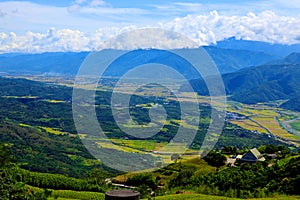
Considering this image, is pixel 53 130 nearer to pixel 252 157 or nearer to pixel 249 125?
pixel 249 125

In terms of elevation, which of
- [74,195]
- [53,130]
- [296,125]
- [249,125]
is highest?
[74,195]

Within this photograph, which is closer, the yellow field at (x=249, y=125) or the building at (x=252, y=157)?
the building at (x=252, y=157)

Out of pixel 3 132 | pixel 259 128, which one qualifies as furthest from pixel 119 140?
pixel 259 128

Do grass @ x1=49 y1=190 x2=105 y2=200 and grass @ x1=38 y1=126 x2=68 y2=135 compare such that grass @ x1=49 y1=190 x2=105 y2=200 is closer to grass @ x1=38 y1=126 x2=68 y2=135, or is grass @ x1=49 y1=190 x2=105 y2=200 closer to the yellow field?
grass @ x1=38 y1=126 x2=68 y2=135

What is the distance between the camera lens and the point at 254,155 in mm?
32562

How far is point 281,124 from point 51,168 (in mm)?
67384

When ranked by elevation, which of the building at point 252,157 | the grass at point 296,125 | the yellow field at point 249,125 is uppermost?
the building at point 252,157

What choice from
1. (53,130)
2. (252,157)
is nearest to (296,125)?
(53,130)

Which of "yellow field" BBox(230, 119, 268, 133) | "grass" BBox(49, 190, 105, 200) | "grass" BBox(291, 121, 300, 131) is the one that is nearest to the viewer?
"grass" BBox(49, 190, 105, 200)

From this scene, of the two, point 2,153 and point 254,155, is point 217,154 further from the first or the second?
point 2,153

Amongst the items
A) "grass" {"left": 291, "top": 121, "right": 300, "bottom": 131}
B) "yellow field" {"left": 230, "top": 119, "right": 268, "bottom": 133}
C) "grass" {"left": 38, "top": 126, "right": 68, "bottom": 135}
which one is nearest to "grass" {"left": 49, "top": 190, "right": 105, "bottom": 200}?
"grass" {"left": 38, "top": 126, "right": 68, "bottom": 135}

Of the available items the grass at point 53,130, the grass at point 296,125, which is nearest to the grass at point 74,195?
the grass at point 53,130

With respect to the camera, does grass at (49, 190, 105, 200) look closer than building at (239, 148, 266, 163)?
Yes

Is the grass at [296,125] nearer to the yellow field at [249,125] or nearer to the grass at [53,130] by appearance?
the yellow field at [249,125]
